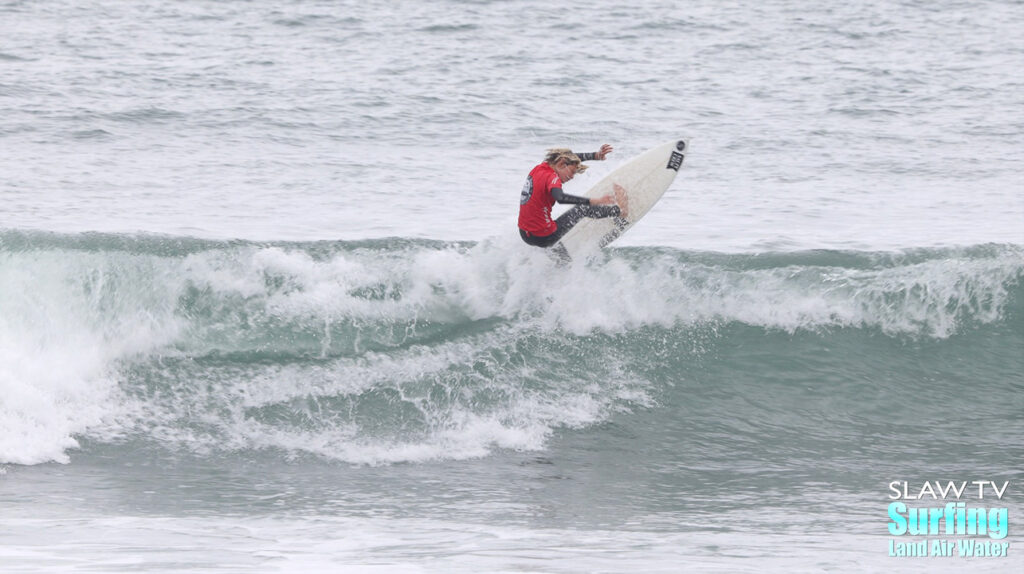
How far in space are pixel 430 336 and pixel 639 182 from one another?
103 inches

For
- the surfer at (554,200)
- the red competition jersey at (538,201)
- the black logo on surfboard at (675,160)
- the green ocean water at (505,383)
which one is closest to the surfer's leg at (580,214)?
the surfer at (554,200)

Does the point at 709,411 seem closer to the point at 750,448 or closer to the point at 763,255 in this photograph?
the point at 750,448

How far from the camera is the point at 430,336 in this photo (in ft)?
33.4

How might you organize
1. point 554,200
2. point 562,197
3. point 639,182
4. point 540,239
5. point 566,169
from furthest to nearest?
point 639,182
point 540,239
point 554,200
point 566,169
point 562,197

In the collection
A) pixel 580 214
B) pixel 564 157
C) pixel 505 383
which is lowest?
pixel 505 383

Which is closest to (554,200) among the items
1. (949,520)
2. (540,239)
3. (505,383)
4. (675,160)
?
(540,239)

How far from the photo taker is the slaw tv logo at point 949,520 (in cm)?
657

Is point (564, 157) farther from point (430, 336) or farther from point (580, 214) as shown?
point (430, 336)

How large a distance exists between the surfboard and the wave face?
13.4 inches

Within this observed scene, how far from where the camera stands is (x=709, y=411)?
9.74 m

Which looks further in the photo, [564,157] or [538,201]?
[538,201]

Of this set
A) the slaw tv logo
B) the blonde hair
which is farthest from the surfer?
the slaw tv logo

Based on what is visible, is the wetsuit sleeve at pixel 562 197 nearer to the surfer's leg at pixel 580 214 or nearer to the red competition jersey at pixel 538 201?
the red competition jersey at pixel 538 201

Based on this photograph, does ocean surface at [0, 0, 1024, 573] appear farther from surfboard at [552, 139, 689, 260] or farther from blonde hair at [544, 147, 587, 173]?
blonde hair at [544, 147, 587, 173]
